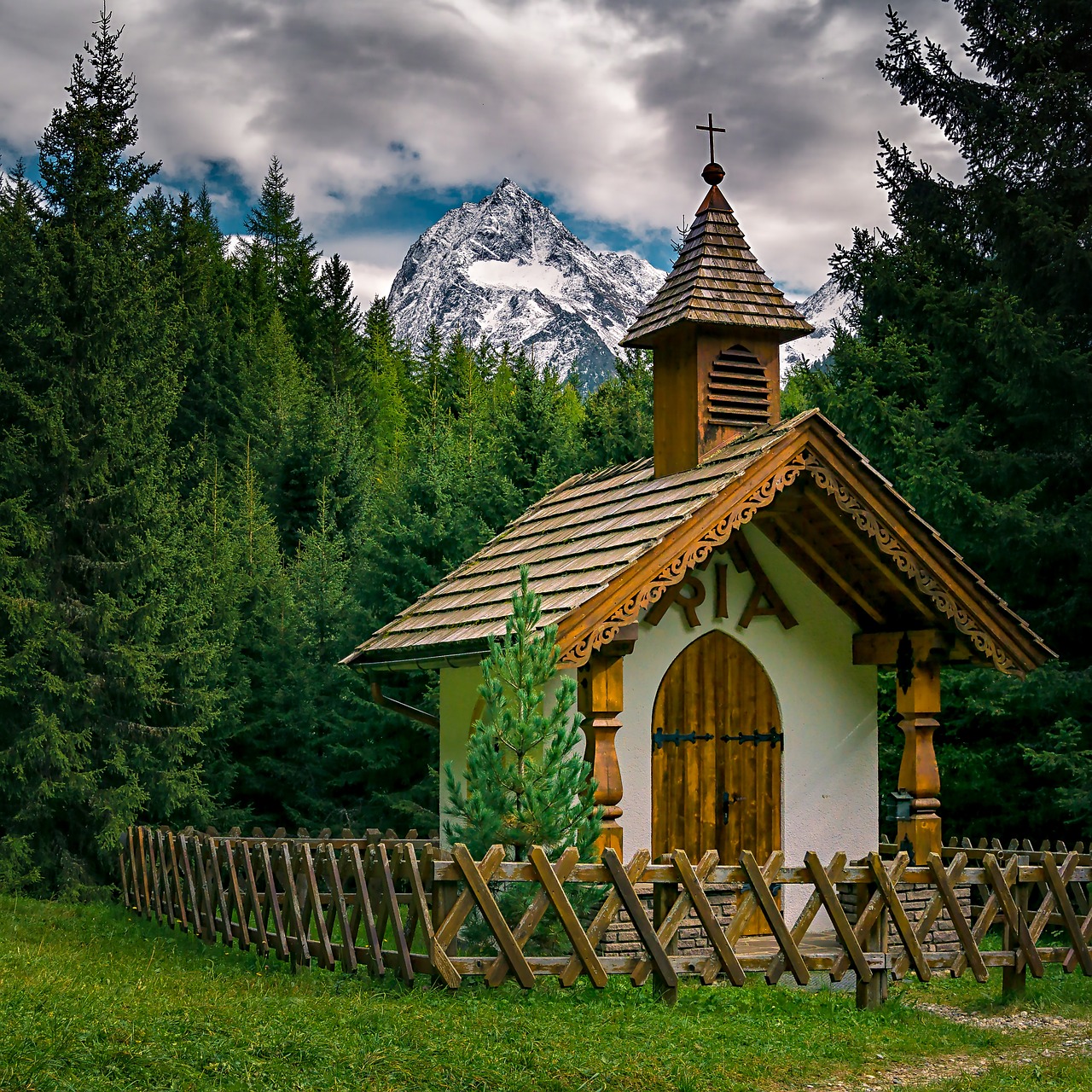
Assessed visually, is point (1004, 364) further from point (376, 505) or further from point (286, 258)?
point (286, 258)

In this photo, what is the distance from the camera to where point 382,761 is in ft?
66.5

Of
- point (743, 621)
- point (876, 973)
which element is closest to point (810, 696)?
point (743, 621)

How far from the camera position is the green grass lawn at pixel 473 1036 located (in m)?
6.36

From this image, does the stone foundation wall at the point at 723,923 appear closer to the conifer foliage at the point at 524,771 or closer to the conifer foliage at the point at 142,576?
the conifer foliage at the point at 524,771

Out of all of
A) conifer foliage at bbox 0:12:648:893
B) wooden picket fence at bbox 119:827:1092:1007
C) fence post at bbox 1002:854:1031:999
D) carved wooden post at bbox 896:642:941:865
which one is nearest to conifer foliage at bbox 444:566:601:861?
wooden picket fence at bbox 119:827:1092:1007

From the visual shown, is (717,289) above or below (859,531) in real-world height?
above

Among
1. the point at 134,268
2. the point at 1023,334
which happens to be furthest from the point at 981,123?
the point at 134,268

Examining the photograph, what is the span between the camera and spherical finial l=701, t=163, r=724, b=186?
14367mm

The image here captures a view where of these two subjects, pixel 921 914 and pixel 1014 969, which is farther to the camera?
pixel 921 914

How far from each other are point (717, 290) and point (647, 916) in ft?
23.8

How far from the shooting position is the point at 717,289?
13508mm

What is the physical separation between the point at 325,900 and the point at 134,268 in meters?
12.6

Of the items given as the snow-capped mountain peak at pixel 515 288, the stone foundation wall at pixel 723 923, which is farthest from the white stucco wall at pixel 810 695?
the snow-capped mountain peak at pixel 515 288

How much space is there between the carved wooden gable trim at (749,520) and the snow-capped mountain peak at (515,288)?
131799 mm
